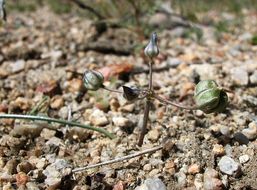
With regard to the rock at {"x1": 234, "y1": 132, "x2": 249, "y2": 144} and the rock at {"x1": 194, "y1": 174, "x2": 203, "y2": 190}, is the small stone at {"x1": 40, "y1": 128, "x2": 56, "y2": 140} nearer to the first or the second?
the rock at {"x1": 194, "y1": 174, "x2": 203, "y2": 190}

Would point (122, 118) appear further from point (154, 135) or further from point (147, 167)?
point (147, 167)

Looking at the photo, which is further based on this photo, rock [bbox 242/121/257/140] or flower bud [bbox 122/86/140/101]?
rock [bbox 242/121/257/140]

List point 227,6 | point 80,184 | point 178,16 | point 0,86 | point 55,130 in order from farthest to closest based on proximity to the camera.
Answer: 1. point 227,6
2. point 178,16
3. point 0,86
4. point 55,130
5. point 80,184

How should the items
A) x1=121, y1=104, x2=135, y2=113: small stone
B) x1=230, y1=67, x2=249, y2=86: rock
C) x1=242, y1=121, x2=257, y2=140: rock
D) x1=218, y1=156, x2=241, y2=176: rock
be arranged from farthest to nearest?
x1=230, y1=67, x2=249, y2=86: rock < x1=121, y1=104, x2=135, y2=113: small stone < x1=242, y1=121, x2=257, y2=140: rock < x1=218, y1=156, x2=241, y2=176: rock

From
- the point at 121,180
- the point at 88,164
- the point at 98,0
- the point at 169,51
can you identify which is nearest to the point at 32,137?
the point at 88,164

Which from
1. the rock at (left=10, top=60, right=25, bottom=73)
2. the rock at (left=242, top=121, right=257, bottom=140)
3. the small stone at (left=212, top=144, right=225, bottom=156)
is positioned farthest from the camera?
the rock at (left=10, top=60, right=25, bottom=73)

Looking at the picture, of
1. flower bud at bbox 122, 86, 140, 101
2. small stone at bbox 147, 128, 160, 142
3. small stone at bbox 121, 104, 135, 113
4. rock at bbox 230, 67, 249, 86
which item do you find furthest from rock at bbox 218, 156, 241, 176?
rock at bbox 230, 67, 249, 86

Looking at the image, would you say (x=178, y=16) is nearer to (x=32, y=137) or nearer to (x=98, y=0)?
(x=98, y=0)
